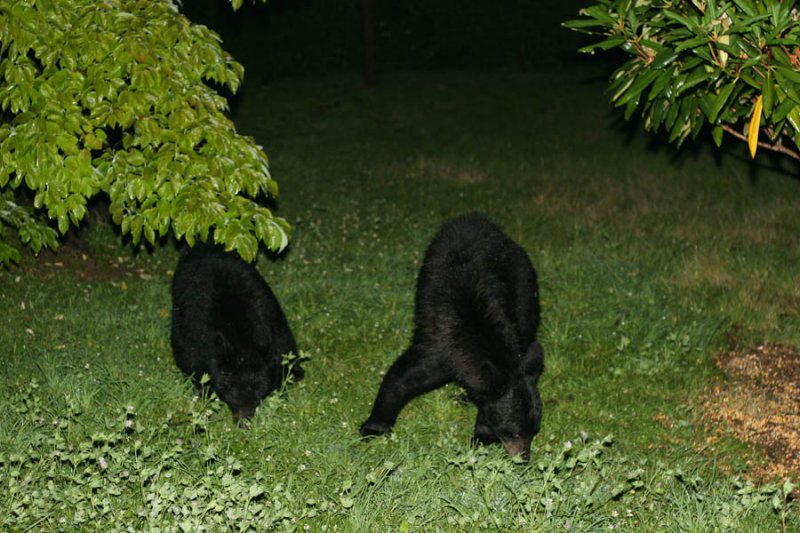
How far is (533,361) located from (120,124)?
3749mm

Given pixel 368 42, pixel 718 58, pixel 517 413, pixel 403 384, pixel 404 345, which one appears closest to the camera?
pixel 718 58

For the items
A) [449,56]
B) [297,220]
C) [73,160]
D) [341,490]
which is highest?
[73,160]

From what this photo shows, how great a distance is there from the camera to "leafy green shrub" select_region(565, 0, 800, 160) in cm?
510

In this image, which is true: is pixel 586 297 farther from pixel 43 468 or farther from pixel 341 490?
pixel 43 468

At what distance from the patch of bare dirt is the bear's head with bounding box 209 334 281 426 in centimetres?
387

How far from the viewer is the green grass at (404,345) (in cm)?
557

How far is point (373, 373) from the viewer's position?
838 cm

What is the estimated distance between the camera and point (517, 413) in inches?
254

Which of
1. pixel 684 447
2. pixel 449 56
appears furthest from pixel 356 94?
pixel 684 447

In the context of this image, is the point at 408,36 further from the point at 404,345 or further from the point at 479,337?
the point at 479,337

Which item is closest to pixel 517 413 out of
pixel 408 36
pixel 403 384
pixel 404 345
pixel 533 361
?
pixel 533 361

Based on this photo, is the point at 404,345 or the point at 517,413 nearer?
the point at 517,413

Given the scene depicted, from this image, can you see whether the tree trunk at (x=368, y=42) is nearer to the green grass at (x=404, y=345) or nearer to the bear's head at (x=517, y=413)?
the green grass at (x=404, y=345)

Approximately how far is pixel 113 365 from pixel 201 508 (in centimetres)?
299
